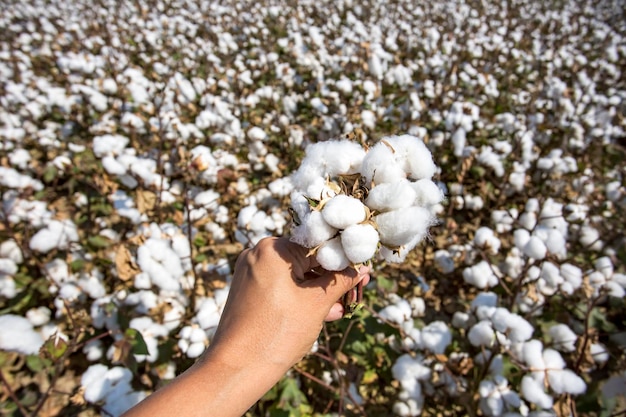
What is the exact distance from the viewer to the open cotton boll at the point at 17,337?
1.52m

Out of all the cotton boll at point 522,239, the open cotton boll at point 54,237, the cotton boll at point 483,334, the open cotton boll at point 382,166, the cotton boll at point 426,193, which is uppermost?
the open cotton boll at point 382,166

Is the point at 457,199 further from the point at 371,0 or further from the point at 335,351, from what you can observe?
the point at 371,0

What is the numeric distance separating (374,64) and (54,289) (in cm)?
351

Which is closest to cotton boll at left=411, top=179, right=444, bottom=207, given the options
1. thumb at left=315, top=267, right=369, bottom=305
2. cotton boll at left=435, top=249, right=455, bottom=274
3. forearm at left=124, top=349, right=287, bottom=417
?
thumb at left=315, top=267, right=369, bottom=305

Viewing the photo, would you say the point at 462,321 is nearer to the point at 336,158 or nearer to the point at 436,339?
the point at 436,339

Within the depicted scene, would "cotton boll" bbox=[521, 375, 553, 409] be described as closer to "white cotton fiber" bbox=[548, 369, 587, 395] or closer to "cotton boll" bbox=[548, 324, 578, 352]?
"white cotton fiber" bbox=[548, 369, 587, 395]

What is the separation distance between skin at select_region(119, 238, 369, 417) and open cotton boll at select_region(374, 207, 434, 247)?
0.20 metres

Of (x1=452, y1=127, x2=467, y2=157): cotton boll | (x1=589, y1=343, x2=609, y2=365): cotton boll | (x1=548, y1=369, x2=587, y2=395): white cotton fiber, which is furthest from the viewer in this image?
(x1=452, y1=127, x2=467, y2=157): cotton boll

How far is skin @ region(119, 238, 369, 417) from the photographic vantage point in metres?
0.88

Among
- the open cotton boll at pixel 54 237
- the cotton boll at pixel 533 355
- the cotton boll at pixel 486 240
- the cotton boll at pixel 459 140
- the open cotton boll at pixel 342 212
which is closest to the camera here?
the open cotton boll at pixel 342 212

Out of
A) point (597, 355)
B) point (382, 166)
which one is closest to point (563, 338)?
point (597, 355)

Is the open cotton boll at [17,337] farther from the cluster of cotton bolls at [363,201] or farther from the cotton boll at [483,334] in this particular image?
the cotton boll at [483,334]

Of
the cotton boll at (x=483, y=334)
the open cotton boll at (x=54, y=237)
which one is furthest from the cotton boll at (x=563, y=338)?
the open cotton boll at (x=54, y=237)

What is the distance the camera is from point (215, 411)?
0.85 meters
